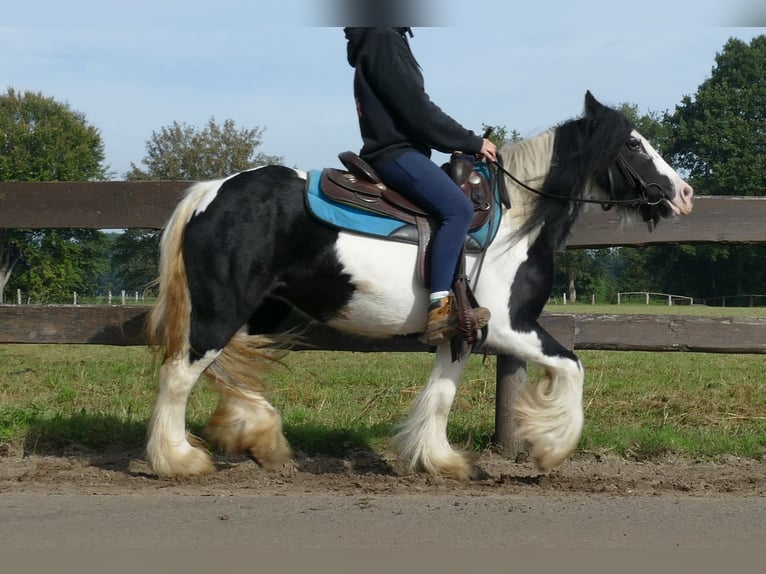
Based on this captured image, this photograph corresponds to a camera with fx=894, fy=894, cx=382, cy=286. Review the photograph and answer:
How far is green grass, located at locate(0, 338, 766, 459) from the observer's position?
599 centimetres

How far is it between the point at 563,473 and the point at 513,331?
3.25 ft

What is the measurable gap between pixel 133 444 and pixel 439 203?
2711mm

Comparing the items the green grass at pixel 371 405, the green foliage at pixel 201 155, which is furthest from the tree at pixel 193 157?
the green grass at pixel 371 405

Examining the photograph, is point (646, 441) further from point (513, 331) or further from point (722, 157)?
point (722, 157)

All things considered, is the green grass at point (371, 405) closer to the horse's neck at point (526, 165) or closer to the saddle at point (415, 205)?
the saddle at point (415, 205)

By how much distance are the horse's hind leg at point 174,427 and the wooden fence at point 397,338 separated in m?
1.03

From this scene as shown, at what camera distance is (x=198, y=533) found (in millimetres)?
3914

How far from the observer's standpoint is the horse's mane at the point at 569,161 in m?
5.30

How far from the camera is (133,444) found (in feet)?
19.8

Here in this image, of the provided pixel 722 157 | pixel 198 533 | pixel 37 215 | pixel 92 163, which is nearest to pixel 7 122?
pixel 92 163

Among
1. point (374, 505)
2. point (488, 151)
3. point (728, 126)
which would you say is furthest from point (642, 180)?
point (728, 126)

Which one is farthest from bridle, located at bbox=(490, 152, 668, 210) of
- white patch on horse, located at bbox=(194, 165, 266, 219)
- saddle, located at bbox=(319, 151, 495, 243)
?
white patch on horse, located at bbox=(194, 165, 266, 219)

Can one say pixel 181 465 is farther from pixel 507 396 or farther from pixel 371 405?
pixel 371 405

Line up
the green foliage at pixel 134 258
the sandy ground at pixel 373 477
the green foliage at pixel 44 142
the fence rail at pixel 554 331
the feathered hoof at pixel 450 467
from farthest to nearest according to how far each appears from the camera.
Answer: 1. the green foliage at pixel 44 142
2. the green foliage at pixel 134 258
3. the fence rail at pixel 554 331
4. the feathered hoof at pixel 450 467
5. the sandy ground at pixel 373 477
